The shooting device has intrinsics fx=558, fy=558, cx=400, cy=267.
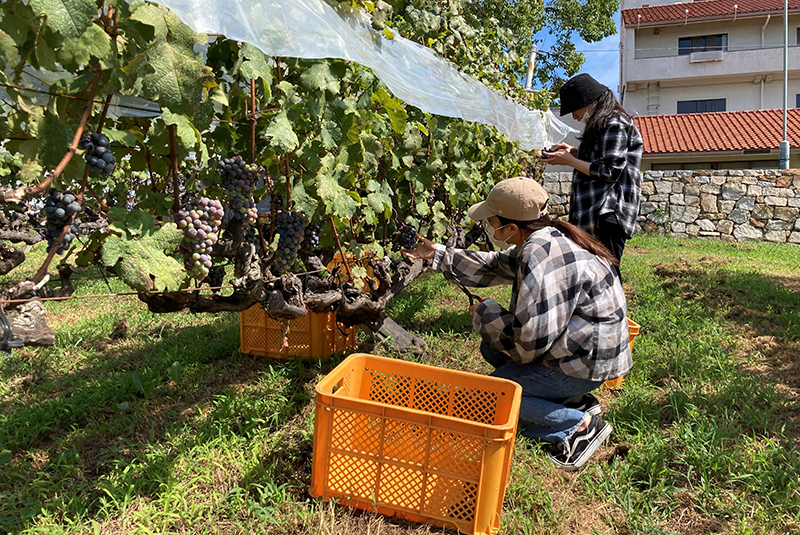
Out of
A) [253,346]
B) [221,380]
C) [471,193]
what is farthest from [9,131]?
[471,193]

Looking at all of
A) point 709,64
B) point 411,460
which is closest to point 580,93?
point 411,460

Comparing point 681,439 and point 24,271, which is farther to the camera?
point 24,271

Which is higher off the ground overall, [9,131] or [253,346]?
[9,131]

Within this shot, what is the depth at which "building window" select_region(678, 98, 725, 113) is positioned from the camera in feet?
A: 69.4

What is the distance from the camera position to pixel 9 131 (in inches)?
52.1

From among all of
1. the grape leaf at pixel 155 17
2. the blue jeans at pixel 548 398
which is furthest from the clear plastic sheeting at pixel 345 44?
the blue jeans at pixel 548 398

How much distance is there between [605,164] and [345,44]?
5.10 ft

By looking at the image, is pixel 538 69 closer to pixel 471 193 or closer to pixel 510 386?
pixel 471 193

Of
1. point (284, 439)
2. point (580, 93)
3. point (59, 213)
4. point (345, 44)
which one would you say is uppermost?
point (580, 93)

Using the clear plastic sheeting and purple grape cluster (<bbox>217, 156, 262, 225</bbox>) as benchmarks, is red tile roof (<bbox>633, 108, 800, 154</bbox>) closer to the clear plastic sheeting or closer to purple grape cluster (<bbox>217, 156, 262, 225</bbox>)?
the clear plastic sheeting

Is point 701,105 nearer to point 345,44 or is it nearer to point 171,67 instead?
point 345,44

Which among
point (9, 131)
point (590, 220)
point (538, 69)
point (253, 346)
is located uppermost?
point (538, 69)

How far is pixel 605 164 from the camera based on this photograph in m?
2.71

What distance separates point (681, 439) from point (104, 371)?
9.88 feet
